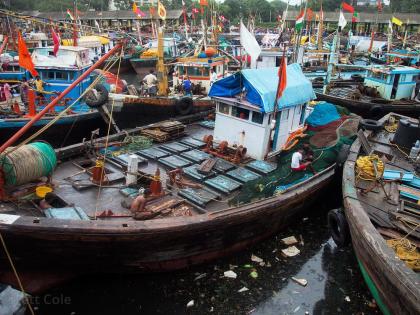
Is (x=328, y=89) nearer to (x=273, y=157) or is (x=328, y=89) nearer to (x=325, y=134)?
(x=325, y=134)

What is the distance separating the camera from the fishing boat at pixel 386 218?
17.5 ft

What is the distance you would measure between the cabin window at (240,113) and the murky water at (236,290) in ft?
12.7

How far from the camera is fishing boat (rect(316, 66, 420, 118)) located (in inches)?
683

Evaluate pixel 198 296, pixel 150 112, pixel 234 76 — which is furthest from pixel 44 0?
pixel 198 296

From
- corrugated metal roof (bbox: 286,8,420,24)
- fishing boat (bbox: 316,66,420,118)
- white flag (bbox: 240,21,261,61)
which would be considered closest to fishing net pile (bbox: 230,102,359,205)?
white flag (bbox: 240,21,261,61)

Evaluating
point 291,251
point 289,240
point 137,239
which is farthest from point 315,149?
point 137,239

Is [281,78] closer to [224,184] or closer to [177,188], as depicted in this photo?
[224,184]

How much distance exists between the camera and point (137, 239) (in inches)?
258

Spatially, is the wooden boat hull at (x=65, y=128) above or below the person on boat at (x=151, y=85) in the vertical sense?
below

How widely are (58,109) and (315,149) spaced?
10.8 m

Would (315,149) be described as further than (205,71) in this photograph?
No

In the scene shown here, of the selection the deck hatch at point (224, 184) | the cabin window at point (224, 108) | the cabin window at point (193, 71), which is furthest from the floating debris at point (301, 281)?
the cabin window at point (193, 71)

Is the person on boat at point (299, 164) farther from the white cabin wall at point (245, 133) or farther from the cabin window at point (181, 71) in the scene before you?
the cabin window at point (181, 71)

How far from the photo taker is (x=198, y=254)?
7.53 metres
